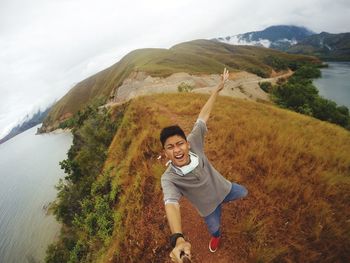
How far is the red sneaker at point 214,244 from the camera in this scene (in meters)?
4.22

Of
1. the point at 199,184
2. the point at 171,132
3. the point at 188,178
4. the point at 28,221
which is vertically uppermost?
the point at 171,132

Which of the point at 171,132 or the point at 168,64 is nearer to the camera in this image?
the point at 171,132

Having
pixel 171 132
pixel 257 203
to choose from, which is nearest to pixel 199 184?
pixel 171 132

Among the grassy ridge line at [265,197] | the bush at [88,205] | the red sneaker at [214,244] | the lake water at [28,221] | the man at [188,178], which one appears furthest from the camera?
the lake water at [28,221]

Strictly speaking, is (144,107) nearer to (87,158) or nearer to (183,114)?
(183,114)

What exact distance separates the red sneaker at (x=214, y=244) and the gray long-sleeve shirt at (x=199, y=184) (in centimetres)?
118

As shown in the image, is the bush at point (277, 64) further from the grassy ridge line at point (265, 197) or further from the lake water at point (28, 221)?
the grassy ridge line at point (265, 197)

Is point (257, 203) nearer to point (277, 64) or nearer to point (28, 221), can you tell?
point (28, 221)

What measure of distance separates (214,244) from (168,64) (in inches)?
3868

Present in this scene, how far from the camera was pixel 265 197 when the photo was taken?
16.9ft

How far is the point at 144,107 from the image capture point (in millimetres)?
16250

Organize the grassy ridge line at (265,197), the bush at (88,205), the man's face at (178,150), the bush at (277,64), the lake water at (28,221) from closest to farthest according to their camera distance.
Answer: the man's face at (178,150) → the grassy ridge line at (265,197) → the bush at (88,205) → the lake water at (28,221) → the bush at (277,64)

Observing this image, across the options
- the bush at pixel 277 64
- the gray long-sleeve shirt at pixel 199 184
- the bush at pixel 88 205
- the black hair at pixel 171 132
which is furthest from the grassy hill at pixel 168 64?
the black hair at pixel 171 132

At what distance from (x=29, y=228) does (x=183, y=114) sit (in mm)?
28170
